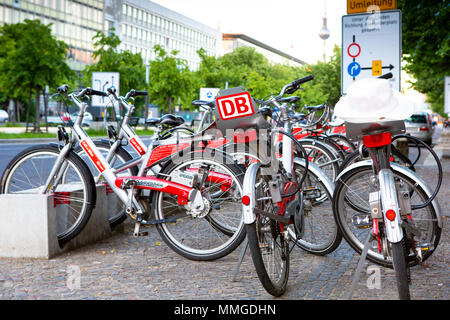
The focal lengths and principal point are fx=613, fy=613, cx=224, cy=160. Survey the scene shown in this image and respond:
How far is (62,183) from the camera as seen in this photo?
557 cm

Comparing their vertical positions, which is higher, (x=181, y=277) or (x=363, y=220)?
(x=363, y=220)

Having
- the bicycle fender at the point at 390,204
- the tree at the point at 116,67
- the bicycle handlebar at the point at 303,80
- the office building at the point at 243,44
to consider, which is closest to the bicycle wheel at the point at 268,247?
the bicycle fender at the point at 390,204

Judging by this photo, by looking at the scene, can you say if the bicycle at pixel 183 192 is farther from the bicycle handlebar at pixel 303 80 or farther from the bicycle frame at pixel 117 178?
the bicycle handlebar at pixel 303 80

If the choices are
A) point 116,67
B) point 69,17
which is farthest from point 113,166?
point 69,17

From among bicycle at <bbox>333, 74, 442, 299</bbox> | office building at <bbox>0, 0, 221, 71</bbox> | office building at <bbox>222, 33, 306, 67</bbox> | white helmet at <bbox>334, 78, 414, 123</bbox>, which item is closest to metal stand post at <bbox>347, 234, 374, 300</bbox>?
bicycle at <bbox>333, 74, 442, 299</bbox>

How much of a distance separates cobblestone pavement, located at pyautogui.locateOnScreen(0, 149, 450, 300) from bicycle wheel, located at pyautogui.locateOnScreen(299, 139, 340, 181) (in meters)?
2.31

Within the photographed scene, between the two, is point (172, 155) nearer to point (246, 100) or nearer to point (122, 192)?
point (122, 192)

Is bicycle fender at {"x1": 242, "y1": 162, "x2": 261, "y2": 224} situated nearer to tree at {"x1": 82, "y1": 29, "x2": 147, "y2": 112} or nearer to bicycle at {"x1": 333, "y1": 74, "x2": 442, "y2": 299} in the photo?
bicycle at {"x1": 333, "y1": 74, "x2": 442, "y2": 299}

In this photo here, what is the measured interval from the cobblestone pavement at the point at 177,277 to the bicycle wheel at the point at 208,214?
137mm

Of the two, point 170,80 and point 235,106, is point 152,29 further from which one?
point 235,106

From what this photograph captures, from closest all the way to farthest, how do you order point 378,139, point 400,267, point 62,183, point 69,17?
point 400,267
point 378,139
point 62,183
point 69,17

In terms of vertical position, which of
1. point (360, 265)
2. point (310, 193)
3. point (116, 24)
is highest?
point (116, 24)

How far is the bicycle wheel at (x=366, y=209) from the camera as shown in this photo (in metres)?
4.25

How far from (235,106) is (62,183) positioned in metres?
2.18
